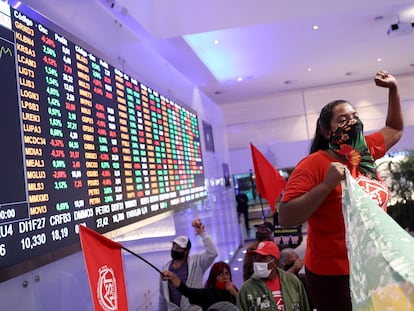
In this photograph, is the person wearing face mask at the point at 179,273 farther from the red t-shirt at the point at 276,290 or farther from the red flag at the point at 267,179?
the red flag at the point at 267,179

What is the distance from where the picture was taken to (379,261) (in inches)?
27.2

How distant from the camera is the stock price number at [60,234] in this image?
7.57ft

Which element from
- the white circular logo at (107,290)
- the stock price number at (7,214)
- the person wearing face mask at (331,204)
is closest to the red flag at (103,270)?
the white circular logo at (107,290)

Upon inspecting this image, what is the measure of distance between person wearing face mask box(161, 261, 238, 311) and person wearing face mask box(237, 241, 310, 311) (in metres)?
0.49

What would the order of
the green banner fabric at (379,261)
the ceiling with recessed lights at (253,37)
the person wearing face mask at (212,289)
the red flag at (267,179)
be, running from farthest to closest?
the red flag at (267,179)
the ceiling with recessed lights at (253,37)
the person wearing face mask at (212,289)
the green banner fabric at (379,261)

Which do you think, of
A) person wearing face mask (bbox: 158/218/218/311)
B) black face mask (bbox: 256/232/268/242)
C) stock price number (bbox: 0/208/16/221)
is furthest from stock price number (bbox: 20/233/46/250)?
black face mask (bbox: 256/232/268/242)

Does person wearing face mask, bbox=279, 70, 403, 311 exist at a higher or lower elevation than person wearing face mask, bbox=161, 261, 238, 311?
higher

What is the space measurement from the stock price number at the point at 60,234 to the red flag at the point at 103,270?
51cm

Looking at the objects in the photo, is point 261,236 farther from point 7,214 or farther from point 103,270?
point 7,214

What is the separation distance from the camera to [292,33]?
7102mm

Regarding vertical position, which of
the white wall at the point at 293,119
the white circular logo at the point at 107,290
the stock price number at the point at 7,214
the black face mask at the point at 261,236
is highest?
the white wall at the point at 293,119

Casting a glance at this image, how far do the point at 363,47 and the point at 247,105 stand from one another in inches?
183

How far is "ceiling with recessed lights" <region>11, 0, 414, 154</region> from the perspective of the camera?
371cm

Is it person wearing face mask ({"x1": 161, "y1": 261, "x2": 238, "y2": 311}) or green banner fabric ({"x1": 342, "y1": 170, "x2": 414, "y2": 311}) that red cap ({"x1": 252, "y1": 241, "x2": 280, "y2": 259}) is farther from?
green banner fabric ({"x1": 342, "y1": 170, "x2": 414, "y2": 311})
